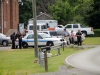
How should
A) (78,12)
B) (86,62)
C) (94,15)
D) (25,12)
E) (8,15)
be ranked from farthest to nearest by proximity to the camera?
(25,12) < (78,12) < (94,15) < (8,15) < (86,62)

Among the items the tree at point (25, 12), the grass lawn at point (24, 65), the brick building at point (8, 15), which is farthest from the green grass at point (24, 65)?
the tree at point (25, 12)

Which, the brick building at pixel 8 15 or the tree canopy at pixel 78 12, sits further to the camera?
the tree canopy at pixel 78 12

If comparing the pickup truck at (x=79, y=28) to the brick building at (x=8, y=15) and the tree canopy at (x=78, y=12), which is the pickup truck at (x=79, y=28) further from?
the tree canopy at (x=78, y=12)

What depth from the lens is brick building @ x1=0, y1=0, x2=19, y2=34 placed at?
53938 millimetres

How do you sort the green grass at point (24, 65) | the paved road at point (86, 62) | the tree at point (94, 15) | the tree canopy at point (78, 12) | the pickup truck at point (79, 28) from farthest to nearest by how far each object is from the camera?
1. the tree canopy at point (78, 12)
2. the tree at point (94, 15)
3. the pickup truck at point (79, 28)
4. the paved road at point (86, 62)
5. the green grass at point (24, 65)

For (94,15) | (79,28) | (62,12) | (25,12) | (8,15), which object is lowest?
(79,28)

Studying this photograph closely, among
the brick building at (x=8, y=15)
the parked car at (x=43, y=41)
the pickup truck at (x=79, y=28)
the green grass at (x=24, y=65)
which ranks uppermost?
the brick building at (x=8, y=15)

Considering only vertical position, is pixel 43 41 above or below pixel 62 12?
below

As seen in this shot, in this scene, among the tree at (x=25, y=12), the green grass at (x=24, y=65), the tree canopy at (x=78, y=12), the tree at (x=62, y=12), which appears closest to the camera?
the green grass at (x=24, y=65)

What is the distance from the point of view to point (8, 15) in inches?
2285

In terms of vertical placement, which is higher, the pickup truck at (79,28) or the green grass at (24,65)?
the pickup truck at (79,28)

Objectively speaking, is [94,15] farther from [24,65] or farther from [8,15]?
[24,65]

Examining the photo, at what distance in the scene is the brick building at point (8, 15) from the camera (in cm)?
5394

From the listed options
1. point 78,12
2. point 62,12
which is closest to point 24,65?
point 62,12
